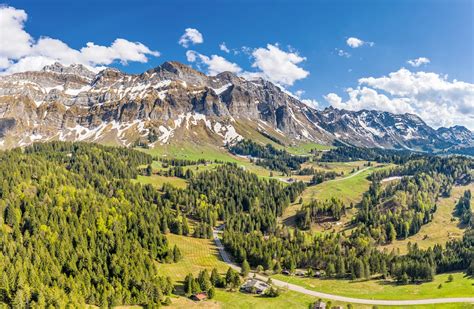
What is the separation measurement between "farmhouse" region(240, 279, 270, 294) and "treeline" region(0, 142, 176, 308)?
24894 mm

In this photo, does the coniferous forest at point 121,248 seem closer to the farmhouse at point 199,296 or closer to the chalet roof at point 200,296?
the farmhouse at point 199,296

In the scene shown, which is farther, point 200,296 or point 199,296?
point 200,296

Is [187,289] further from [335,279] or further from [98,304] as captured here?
[335,279]

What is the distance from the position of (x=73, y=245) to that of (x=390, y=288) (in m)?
A: 113

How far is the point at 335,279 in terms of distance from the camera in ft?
424

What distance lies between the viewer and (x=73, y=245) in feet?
428

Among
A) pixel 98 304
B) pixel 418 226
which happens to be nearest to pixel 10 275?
pixel 98 304

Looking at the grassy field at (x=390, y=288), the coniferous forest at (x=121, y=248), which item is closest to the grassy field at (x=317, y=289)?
the grassy field at (x=390, y=288)

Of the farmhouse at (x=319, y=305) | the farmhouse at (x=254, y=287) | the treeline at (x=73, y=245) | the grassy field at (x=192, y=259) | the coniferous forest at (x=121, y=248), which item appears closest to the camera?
the farmhouse at (x=319, y=305)

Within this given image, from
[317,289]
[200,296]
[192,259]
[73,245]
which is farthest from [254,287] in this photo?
[73,245]

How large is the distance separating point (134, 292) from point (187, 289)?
1622cm

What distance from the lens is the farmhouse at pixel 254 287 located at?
11406 cm

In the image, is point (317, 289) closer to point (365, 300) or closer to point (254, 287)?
point (365, 300)

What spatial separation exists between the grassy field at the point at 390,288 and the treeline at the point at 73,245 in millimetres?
50957
